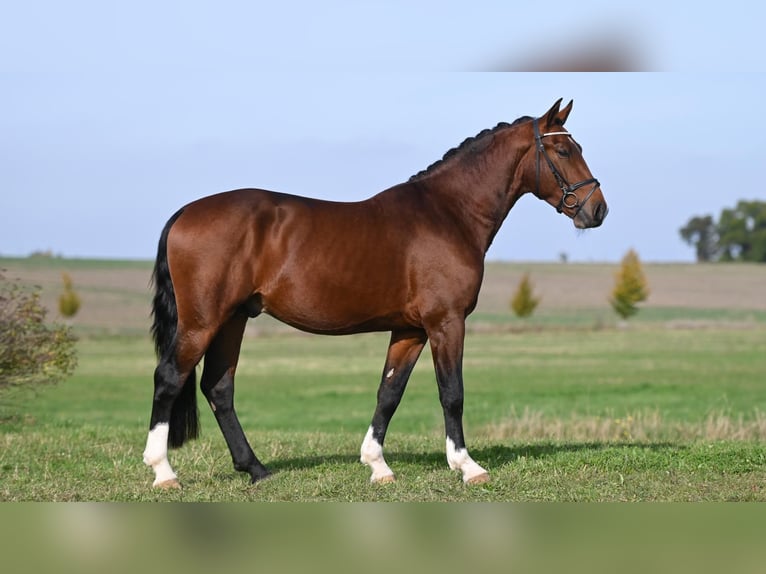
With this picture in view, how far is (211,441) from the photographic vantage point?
35.8 ft

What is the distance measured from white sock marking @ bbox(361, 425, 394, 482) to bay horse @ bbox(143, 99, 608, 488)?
0.04 feet

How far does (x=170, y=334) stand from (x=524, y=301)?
82028mm

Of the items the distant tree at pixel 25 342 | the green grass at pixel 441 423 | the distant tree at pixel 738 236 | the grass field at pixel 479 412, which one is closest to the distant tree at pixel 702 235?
the distant tree at pixel 738 236

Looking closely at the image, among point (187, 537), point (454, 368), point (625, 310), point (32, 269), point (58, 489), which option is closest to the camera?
point (187, 537)

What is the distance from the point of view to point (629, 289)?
91000 millimetres

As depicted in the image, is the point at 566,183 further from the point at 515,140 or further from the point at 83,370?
the point at 83,370

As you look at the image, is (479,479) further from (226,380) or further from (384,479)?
(226,380)

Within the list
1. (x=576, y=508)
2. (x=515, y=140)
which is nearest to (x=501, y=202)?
(x=515, y=140)

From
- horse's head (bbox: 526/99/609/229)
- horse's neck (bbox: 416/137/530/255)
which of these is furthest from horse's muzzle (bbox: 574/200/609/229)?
horse's neck (bbox: 416/137/530/255)

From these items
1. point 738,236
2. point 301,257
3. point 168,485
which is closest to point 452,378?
point 301,257

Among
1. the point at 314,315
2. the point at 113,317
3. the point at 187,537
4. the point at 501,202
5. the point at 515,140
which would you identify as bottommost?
the point at 113,317

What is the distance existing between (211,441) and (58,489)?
3538 millimetres

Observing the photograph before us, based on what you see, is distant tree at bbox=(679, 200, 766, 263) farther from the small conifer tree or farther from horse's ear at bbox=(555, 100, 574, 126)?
horse's ear at bbox=(555, 100, 574, 126)

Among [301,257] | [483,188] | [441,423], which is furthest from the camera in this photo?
[441,423]
